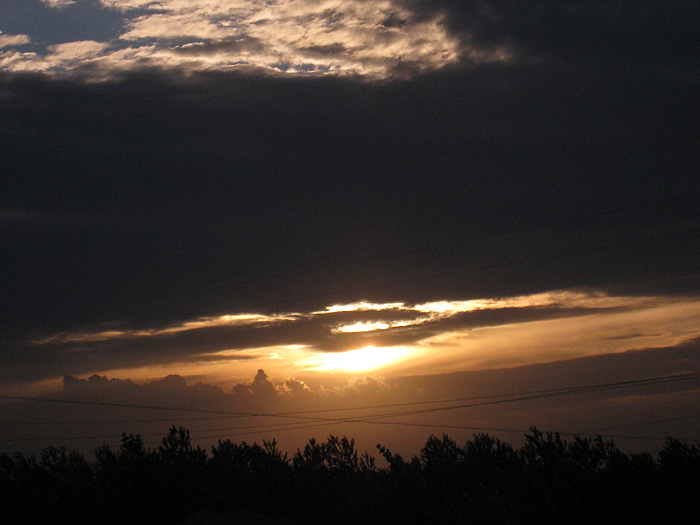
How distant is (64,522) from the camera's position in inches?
2240

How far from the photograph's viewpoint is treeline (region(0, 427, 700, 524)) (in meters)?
51.9

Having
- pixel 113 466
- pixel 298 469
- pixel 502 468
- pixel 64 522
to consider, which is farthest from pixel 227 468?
pixel 502 468

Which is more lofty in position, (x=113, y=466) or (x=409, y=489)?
(x=113, y=466)

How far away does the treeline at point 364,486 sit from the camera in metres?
51.9

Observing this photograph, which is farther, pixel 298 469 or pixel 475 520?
pixel 298 469

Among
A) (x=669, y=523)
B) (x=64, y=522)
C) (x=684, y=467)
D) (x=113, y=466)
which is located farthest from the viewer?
(x=113, y=466)

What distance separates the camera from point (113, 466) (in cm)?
6134

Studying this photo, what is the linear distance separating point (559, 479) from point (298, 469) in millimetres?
29688

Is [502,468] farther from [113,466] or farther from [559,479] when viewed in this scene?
[113,466]

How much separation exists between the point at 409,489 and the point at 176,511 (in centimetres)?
2082

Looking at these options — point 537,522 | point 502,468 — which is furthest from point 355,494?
point 537,522

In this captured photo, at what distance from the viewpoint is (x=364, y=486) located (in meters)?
66.1

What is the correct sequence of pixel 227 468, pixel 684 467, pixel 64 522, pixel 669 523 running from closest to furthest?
pixel 669 523 → pixel 684 467 → pixel 64 522 → pixel 227 468

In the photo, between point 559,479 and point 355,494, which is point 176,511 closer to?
point 355,494
